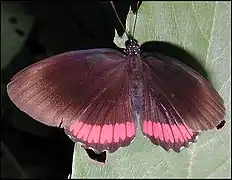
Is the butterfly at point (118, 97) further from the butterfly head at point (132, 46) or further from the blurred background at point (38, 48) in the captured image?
the blurred background at point (38, 48)

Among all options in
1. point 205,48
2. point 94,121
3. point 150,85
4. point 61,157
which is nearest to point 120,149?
point 94,121

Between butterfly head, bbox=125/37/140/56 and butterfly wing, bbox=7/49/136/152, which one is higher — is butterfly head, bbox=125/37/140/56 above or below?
above

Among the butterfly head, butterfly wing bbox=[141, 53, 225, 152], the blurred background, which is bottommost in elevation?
the blurred background

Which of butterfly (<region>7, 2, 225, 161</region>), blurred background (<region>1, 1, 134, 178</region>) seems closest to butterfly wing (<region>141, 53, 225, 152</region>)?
butterfly (<region>7, 2, 225, 161</region>)

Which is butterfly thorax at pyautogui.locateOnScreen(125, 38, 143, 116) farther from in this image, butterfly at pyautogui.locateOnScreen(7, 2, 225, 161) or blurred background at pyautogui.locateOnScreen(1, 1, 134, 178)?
blurred background at pyautogui.locateOnScreen(1, 1, 134, 178)

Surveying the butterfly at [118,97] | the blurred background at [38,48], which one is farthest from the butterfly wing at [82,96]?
the blurred background at [38,48]

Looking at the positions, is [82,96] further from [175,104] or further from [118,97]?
[175,104]

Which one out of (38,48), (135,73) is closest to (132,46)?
(135,73)
